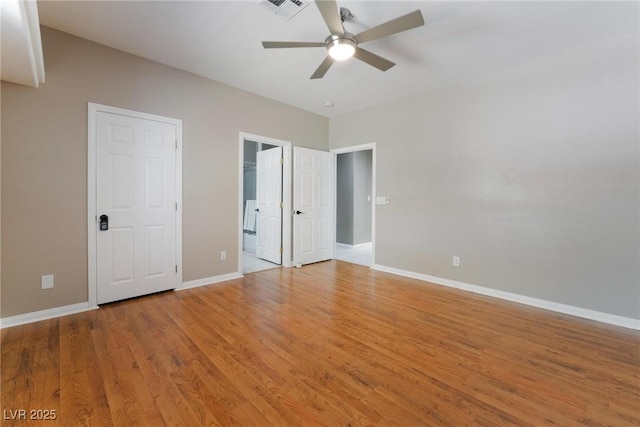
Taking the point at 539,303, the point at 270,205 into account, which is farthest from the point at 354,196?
the point at 539,303

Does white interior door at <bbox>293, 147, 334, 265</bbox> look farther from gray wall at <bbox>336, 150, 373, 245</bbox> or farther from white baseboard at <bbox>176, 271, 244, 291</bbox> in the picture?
gray wall at <bbox>336, 150, 373, 245</bbox>

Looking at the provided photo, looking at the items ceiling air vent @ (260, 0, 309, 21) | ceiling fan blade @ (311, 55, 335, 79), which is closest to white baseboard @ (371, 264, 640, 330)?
ceiling fan blade @ (311, 55, 335, 79)

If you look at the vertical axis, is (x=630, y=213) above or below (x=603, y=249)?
above

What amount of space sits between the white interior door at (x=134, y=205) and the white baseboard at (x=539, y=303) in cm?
355

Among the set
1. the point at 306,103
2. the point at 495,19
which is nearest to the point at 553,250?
the point at 495,19

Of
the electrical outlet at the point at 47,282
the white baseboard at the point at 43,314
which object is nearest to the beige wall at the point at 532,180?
the white baseboard at the point at 43,314

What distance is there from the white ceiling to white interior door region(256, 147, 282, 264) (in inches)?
62.9

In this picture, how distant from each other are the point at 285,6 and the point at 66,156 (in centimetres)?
262

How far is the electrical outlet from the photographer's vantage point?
2660 millimetres

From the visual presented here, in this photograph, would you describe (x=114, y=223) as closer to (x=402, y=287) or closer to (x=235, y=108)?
(x=235, y=108)

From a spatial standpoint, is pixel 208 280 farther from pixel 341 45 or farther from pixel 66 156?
pixel 341 45

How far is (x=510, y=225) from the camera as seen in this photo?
337cm

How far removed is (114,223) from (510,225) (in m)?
4.71

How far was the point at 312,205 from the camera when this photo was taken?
5137 millimetres
